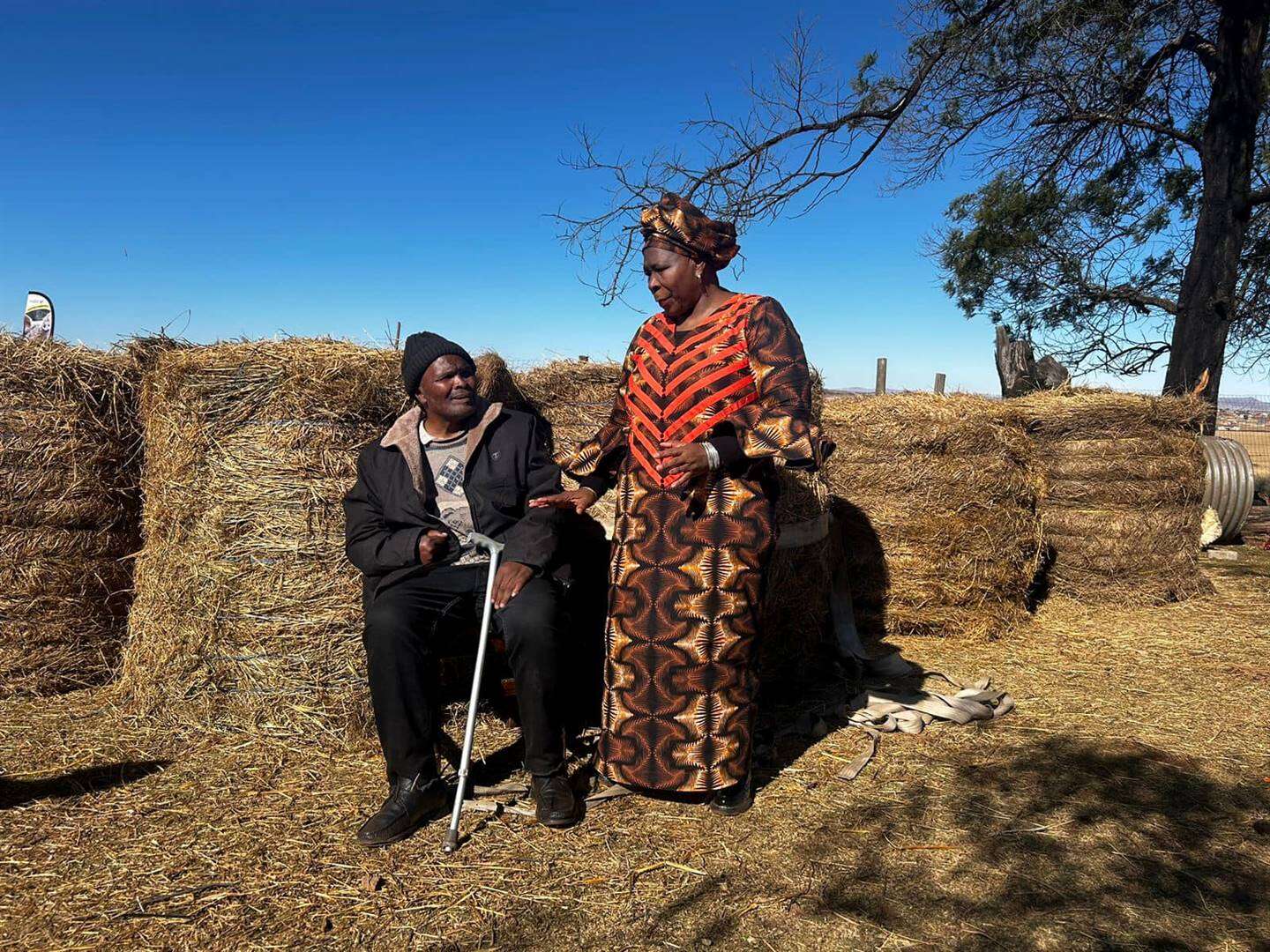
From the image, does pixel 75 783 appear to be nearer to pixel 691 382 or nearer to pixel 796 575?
pixel 691 382

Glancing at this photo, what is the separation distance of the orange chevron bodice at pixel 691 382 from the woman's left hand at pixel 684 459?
0.32 ft

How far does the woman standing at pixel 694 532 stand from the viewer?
3.35 m

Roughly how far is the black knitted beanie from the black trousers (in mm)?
923

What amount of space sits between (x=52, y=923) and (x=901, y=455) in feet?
18.1

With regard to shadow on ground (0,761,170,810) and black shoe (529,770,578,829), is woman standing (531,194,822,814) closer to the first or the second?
black shoe (529,770,578,829)

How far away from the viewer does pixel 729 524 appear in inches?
133

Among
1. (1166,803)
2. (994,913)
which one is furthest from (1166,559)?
(994,913)

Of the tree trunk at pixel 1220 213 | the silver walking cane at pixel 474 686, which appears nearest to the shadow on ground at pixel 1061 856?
the silver walking cane at pixel 474 686

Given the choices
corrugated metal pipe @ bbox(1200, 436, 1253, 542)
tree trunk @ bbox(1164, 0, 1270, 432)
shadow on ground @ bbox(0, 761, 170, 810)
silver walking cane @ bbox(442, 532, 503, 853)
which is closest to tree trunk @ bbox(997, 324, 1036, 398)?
tree trunk @ bbox(1164, 0, 1270, 432)

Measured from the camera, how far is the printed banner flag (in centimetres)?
534

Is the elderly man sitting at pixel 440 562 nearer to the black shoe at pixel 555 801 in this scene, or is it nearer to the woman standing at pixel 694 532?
the black shoe at pixel 555 801

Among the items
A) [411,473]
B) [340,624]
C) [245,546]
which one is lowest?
[340,624]

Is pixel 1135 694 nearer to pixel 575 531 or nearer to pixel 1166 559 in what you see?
pixel 1166 559

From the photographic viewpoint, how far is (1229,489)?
9.28m
